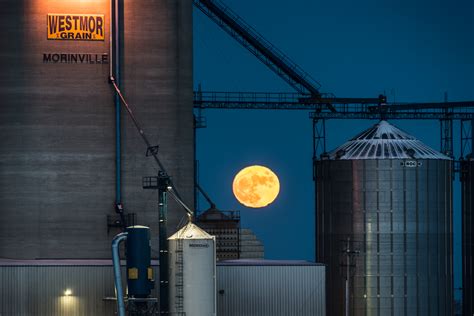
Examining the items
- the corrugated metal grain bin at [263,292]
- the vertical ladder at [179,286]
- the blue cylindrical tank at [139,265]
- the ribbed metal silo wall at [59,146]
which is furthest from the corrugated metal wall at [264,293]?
the ribbed metal silo wall at [59,146]

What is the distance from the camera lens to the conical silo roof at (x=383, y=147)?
91.9 metres

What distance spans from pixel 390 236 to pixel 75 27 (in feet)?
83.8

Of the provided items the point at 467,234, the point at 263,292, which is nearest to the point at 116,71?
the point at 263,292

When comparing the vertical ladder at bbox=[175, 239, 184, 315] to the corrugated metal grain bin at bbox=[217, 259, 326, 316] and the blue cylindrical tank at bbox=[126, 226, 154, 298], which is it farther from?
the corrugated metal grain bin at bbox=[217, 259, 326, 316]

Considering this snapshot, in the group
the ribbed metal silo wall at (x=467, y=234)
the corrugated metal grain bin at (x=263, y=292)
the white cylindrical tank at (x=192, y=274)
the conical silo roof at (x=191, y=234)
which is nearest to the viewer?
the white cylindrical tank at (x=192, y=274)

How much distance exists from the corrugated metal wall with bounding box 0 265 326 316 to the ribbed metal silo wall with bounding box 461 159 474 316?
29.9 metres

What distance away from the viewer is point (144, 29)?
82312mm

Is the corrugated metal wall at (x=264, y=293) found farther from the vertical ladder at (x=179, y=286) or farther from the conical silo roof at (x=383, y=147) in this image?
the conical silo roof at (x=383, y=147)

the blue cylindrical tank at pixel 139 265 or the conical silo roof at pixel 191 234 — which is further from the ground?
the conical silo roof at pixel 191 234

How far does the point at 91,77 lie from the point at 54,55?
262 centimetres

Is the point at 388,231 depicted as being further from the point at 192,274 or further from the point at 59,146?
the point at 192,274

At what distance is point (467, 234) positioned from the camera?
4050 inches

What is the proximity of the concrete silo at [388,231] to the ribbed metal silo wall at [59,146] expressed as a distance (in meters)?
14.3

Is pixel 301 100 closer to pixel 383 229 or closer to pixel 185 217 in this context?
pixel 383 229
